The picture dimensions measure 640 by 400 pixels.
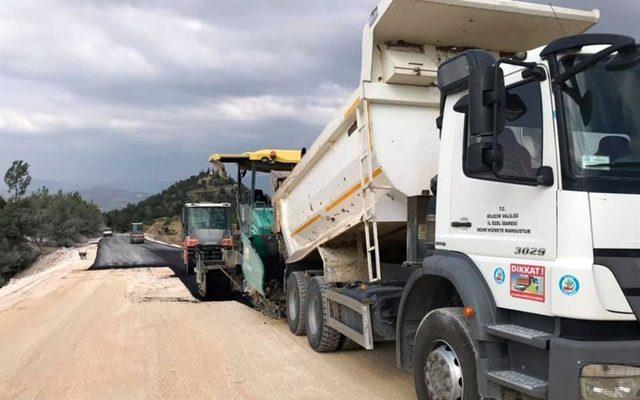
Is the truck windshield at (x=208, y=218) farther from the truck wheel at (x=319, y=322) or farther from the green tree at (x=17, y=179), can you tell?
the green tree at (x=17, y=179)

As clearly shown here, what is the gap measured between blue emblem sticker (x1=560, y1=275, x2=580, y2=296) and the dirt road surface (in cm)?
265

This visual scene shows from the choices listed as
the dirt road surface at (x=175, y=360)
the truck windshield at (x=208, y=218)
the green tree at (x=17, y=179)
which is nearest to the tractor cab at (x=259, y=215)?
the dirt road surface at (x=175, y=360)

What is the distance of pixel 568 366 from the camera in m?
3.02

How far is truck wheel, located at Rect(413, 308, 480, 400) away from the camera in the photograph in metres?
3.72

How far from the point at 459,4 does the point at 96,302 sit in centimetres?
1073

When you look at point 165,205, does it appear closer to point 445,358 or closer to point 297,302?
point 297,302

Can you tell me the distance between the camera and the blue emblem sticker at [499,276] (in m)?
3.65

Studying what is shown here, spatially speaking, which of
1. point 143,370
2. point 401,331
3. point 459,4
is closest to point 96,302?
point 143,370

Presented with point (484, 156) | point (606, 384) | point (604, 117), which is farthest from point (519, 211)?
point (606, 384)

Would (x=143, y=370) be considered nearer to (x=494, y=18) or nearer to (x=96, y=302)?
(x=494, y=18)

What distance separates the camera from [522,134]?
355 cm

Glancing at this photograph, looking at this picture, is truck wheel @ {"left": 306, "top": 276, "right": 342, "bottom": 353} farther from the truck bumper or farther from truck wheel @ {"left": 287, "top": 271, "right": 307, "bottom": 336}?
the truck bumper

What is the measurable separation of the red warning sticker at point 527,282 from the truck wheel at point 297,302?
15.2ft

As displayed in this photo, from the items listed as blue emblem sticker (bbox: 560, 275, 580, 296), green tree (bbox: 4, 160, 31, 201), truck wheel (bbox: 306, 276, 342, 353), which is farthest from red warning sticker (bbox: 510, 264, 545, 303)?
green tree (bbox: 4, 160, 31, 201)
